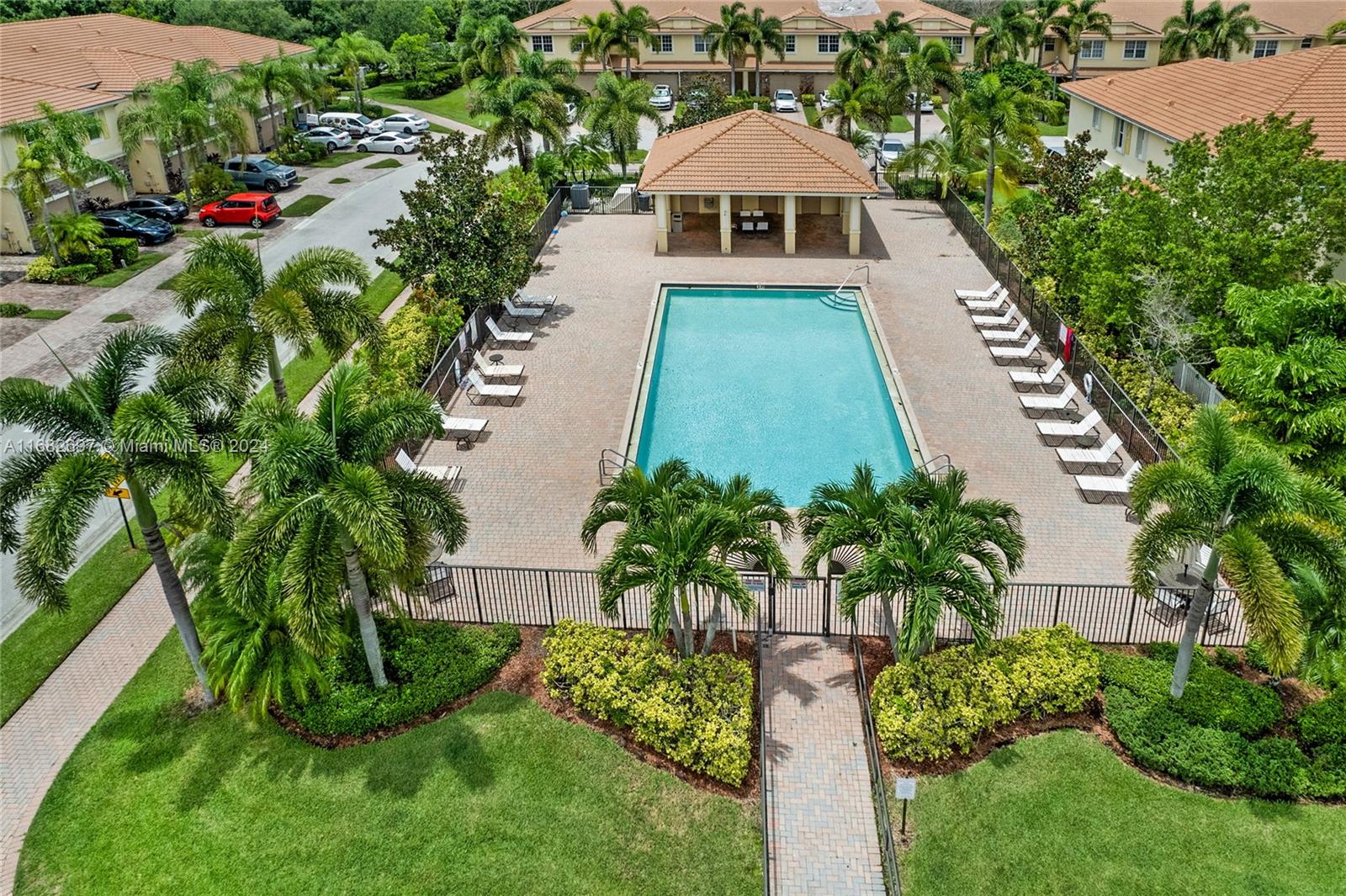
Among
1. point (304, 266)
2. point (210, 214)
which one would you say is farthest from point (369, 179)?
point (304, 266)

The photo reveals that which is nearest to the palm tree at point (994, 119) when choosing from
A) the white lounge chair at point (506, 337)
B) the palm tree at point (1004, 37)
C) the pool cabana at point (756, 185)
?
the pool cabana at point (756, 185)

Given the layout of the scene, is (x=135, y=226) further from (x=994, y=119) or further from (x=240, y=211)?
(x=994, y=119)

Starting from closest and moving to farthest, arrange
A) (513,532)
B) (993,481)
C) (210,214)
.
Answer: (513,532), (993,481), (210,214)

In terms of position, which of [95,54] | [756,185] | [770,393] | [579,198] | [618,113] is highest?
[95,54]

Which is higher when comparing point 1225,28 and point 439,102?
point 1225,28

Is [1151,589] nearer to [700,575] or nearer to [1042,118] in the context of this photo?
[700,575]

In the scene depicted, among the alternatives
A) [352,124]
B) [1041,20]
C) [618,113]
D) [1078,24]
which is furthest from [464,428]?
[1041,20]

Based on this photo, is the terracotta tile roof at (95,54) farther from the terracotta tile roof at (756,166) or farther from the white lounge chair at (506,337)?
the terracotta tile roof at (756,166)
